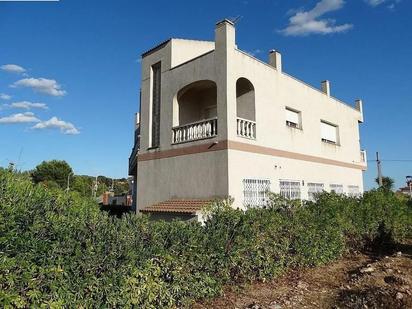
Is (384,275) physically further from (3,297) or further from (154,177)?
(154,177)

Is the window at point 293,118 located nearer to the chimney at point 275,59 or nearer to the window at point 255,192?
the chimney at point 275,59

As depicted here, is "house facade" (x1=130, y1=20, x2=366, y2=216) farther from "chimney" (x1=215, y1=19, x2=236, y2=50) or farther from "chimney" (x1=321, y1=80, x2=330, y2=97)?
"chimney" (x1=321, y1=80, x2=330, y2=97)

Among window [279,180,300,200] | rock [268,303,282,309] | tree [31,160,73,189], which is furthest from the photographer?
tree [31,160,73,189]

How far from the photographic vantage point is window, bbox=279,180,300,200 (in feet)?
50.4

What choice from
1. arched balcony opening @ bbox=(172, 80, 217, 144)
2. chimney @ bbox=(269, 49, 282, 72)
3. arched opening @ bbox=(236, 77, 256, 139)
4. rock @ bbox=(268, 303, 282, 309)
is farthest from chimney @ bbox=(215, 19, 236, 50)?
rock @ bbox=(268, 303, 282, 309)

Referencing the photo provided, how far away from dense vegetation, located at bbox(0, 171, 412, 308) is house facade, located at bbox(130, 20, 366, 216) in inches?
153

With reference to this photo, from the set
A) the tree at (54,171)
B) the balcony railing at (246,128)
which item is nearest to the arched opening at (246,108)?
the balcony railing at (246,128)

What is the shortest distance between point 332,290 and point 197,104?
1136 cm

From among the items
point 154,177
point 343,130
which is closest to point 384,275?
point 154,177

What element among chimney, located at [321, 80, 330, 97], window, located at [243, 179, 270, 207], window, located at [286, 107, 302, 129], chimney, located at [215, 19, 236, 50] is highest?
chimney, located at [321, 80, 330, 97]

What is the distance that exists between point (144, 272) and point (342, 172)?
18200 mm

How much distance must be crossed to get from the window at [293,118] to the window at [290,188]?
9.89 ft

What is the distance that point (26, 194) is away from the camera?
5.38m

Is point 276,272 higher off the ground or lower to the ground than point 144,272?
lower
